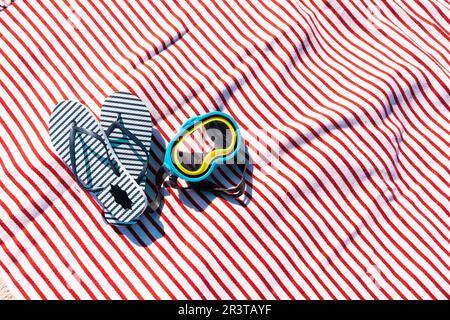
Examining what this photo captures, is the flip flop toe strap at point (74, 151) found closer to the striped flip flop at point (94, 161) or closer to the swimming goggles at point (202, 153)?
the striped flip flop at point (94, 161)

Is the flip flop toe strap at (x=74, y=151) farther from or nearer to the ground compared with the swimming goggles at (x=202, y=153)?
farther from the ground

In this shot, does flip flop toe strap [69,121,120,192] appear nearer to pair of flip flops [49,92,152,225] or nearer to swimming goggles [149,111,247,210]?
pair of flip flops [49,92,152,225]

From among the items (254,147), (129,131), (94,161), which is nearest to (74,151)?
(94,161)

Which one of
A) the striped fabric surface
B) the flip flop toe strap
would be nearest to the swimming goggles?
the striped fabric surface

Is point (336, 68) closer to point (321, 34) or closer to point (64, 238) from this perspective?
point (321, 34)

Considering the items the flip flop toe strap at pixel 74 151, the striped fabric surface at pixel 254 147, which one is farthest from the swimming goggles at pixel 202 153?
the flip flop toe strap at pixel 74 151

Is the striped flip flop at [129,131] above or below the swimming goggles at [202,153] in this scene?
above

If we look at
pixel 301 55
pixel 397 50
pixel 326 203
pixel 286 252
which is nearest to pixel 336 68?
pixel 301 55

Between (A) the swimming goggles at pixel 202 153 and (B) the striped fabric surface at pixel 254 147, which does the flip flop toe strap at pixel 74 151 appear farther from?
(A) the swimming goggles at pixel 202 153

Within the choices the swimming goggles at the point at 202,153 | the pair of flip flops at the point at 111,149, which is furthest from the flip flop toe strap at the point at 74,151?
the swimming goggles at the point at 202,153
